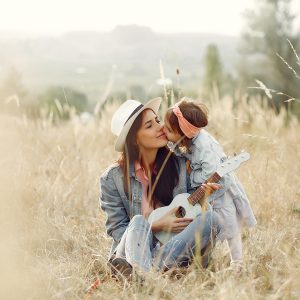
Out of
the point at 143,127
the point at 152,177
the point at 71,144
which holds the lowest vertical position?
the point at 71,144

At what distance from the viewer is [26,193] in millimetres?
5086

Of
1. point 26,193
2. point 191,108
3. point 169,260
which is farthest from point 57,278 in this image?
point 26,193

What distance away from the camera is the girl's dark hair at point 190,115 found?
385 centimetres

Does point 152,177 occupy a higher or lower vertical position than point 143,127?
lower

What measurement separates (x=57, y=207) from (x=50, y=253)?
32.8 inches

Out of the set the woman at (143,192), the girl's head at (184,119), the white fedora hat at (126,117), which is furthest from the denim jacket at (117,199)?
the girl's head at (184,119)

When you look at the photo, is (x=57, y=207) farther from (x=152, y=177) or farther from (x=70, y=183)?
(x=152, y=177)

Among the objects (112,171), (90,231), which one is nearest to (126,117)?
(112,171)

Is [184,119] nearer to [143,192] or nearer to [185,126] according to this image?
[185,126]

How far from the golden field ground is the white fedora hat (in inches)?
22.7

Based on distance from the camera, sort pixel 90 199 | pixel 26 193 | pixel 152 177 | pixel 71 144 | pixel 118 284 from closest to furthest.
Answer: pixel 118 284, pixel 152 177, pixel 26 193, pixel 90 199, pixel 71 144

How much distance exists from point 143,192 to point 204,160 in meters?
0.45

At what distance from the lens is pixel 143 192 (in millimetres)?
4098

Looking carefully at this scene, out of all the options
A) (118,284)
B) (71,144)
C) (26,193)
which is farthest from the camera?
(71,144)
